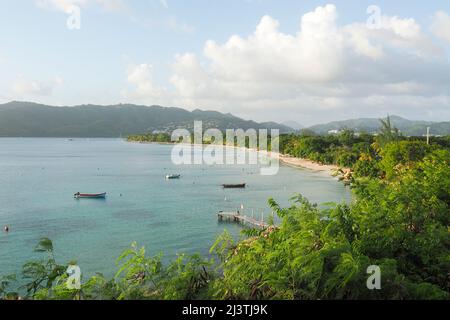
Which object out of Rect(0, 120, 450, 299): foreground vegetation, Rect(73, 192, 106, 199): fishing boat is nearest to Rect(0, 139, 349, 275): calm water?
Rect(73, 192, 106, 199): fishing boat

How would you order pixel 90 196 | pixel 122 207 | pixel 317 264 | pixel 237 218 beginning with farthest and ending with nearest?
pixel 90 196 → pixel 122 207 → pixel 237 218 → pixel 317 264

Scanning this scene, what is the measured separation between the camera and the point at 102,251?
30.0m

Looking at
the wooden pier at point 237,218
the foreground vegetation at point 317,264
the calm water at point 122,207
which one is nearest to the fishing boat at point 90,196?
the calm water at point 122,207

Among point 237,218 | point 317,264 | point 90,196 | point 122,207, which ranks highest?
point 317,264

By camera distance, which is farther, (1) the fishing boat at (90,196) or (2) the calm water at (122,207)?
(1) the fishing boat at (90,196)

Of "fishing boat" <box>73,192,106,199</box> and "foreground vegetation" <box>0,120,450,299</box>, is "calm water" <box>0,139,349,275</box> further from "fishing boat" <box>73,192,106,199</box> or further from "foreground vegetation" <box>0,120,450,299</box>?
"foreground vegetation" <box>0,120,450,299</box>

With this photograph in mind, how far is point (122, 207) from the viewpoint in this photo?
47.2m

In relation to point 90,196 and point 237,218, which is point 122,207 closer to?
point 90,196

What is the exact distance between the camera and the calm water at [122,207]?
30719 millimetres

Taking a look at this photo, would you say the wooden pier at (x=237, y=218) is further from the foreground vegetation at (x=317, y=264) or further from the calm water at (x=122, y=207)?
the foreground vegetation at (x=317, y=264)

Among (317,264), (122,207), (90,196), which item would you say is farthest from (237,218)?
(317,264)

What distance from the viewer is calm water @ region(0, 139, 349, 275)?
30.7 meters
